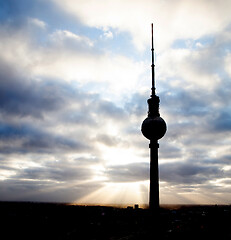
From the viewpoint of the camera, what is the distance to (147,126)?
24.3m

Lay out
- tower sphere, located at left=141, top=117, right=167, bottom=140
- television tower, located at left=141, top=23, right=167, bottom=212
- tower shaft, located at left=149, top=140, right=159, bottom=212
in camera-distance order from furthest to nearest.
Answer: tower sphere, located at left=141, top=117, right=167, bottom=140
television tower, located at left=141, top=23, right=167, bottom=212
tower shaft, located at left=149, top=140, right=159, bottom=212

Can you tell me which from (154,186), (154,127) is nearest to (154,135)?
(154,127)

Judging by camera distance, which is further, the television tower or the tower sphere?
the tower sphere

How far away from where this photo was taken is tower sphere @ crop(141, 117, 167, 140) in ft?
78.8

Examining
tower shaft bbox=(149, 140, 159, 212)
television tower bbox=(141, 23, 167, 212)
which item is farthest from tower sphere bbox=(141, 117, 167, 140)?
tower shaft bbox=(149, 140, 159, 212)

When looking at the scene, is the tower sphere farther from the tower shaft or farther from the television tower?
the tower shaft

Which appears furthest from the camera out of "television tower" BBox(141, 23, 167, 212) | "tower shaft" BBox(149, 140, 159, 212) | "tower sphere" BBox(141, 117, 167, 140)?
"tower sphere" BBox(141, 117, 167, 140)

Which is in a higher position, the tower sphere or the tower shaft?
the tower sphere

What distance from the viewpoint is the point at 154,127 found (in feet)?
78.6

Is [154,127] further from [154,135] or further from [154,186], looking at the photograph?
[154,186]

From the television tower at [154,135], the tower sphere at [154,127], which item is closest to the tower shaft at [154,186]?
the television tower at [154,135]

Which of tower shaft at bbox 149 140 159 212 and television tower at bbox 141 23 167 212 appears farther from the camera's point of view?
television tower at bbox 141 23 167 212

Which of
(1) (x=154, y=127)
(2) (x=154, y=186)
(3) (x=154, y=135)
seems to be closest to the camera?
(2) (x=154, y=186)

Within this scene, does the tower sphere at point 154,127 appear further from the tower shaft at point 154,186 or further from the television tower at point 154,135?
the tower shaft at point 154,186
